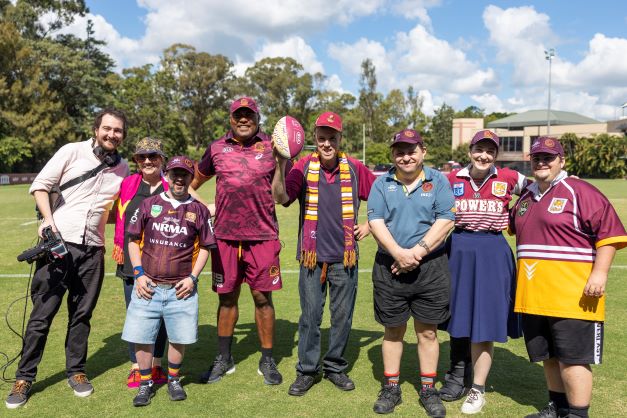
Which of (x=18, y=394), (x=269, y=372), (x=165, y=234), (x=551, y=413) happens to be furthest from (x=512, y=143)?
(x=18, y=394)

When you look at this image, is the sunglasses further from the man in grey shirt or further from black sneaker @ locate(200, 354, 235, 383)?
black sneaker @ locate(200, 354, 235, 383)

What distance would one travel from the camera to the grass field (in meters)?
3.65

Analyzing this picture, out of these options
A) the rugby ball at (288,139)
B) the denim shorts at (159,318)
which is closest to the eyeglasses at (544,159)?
the rugby ball at (288,139)

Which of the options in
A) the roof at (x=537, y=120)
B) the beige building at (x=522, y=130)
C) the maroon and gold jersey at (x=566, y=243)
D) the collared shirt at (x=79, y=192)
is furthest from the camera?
the roof at (x=537, y=120)

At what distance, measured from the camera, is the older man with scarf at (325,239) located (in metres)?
3.98

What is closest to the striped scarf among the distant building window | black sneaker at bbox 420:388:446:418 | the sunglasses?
black sneaker at bbox 420:388:446:418

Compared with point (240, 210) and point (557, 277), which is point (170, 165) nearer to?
point (240, 210)

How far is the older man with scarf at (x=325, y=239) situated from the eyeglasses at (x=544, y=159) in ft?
4.36

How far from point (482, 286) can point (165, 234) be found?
7.68 ft

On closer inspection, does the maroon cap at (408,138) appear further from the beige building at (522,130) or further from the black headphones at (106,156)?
the beige building at (522,130)

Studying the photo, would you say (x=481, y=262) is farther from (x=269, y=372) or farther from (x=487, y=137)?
(x=269, y=372)

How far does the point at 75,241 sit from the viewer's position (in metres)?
3.88

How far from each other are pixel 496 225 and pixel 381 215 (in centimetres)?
84

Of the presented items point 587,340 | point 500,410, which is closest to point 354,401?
point 500,410
